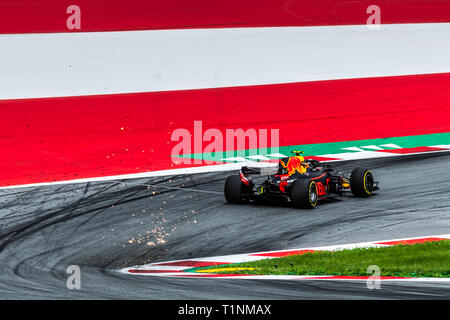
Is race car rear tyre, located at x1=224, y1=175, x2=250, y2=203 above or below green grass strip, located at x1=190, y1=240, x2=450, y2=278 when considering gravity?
above

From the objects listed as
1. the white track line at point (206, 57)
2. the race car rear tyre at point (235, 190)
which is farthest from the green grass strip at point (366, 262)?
the white track line at point (206, 57)

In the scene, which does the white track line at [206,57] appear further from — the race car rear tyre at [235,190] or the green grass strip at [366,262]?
the green grass strip at [366,262]

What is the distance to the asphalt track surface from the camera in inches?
305

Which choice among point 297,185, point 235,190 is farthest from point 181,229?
point 297,185

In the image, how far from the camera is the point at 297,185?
41.4ft

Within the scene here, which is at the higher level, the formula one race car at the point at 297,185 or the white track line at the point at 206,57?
the white track line at the point at 206,57

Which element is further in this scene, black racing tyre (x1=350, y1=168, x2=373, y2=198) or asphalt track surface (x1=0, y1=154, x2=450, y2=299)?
black racing tyre (x1=350, y1=168, x2=373, y2=198)

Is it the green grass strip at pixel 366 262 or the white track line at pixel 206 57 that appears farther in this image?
the white track line at pixel 206 57

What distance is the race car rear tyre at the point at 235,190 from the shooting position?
13078 mm

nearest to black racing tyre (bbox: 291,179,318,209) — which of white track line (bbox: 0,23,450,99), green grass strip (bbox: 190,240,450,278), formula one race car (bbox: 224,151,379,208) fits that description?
formula one race car (bbox: 224,151,379,208)

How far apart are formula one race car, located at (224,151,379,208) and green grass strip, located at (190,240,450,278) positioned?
2870mm

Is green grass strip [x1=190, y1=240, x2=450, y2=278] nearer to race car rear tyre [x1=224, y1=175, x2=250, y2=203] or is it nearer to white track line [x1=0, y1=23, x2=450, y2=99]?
race car rear tyre [x1=224, y1=175, x2=250, y2=203]

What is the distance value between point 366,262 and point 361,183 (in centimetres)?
449
